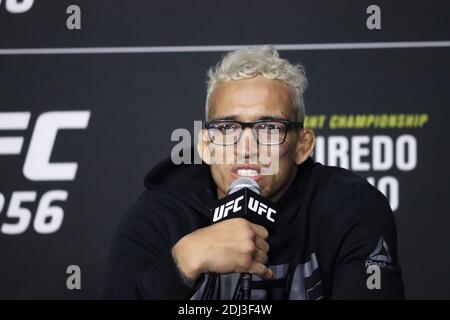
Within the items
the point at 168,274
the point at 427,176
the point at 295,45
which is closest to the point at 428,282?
the point at 427,176

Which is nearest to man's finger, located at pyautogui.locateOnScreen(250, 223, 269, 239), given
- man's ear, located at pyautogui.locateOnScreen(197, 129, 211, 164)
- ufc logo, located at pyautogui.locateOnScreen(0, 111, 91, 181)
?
man's ear, located at pyautogui.locateOnScreen(197, 129, 211, 164)

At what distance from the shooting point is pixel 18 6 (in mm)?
3062

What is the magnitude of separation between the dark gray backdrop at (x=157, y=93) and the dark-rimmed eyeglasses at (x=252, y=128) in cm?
105

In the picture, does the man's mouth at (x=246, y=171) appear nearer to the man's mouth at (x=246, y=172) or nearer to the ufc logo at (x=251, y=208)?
the man's mouth at (x=246, y=172)

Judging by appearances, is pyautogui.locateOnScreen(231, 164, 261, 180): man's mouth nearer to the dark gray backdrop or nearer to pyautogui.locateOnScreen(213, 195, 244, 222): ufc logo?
pyautogui.locateOnScreen(213, 195, 244, 222): ufc logo

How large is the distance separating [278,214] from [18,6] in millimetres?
1738

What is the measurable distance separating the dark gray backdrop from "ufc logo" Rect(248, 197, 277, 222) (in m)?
1.45

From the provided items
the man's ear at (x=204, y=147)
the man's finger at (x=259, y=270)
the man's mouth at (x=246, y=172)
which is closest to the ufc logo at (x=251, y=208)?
the man's finger at (x=259, y=270)

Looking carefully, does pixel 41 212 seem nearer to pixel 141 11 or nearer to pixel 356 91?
pixel 141 11

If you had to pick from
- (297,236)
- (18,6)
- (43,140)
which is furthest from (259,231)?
(18,6)

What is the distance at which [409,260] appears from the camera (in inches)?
115

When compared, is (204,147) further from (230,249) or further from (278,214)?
(230,249)

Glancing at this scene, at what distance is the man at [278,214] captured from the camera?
1.84 m

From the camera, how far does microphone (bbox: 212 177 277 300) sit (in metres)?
1.54
